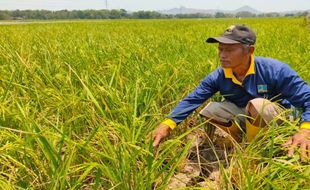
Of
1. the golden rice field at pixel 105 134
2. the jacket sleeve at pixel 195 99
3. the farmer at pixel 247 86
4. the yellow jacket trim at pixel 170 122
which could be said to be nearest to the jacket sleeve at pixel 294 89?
the farmer at pixel 247 86

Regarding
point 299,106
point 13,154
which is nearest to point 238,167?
point 299,106

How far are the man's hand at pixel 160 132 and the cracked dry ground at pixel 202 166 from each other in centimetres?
16

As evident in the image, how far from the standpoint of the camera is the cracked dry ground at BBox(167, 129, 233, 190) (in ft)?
6.11

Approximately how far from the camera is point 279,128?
1.93 m

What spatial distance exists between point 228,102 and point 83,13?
99.0m

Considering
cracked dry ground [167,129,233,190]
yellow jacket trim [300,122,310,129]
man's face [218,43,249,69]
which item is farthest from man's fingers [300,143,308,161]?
man's face [218,43,249,69]

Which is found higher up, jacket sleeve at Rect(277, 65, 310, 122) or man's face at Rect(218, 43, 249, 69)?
man's face at Rect(218, 43, 249, 69)

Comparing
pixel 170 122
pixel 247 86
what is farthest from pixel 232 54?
pixel 170 122

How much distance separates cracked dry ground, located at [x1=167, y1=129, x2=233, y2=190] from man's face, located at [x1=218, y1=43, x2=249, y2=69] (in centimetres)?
45

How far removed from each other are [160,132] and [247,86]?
669mm

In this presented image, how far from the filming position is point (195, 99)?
7.69ft

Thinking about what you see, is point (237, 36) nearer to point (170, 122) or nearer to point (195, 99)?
point (195, 99)

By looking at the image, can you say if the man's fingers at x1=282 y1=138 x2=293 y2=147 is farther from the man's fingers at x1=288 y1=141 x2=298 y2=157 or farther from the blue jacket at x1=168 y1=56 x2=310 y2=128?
the blue jacket at x1=168 y1=56 x2=310 y2=128

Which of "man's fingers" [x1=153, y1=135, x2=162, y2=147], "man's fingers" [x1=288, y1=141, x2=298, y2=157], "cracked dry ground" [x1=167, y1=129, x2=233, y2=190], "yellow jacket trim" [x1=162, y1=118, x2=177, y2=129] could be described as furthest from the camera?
"yellow jacket trim" [x1=162, y1=118, x2=177, y2=129]
